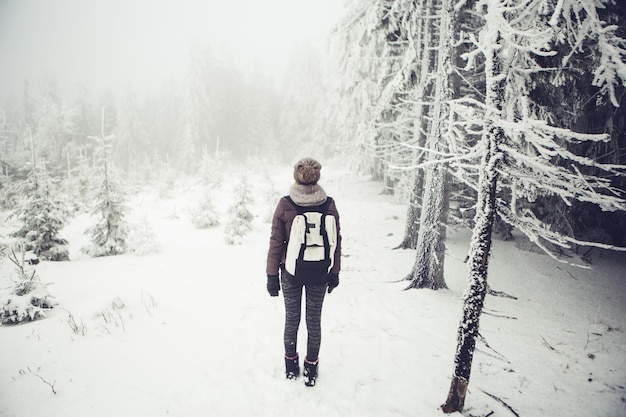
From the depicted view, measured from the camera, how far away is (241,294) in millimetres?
6867

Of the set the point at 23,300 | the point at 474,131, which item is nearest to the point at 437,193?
the point at 474,131

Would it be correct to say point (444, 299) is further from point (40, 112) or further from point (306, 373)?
point (40, 112)

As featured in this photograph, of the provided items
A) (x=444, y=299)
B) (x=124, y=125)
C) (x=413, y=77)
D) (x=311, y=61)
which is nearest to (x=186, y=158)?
(x=124, y=125)

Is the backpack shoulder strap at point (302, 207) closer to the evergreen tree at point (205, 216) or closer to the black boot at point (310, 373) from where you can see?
the black boot at point (310, 373)

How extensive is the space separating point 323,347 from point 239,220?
27.1 ft

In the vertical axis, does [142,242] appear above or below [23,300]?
below

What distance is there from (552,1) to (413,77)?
3.82 metres

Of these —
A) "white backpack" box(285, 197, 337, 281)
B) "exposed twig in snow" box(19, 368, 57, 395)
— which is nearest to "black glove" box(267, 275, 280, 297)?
"white backpack" box(285, 197, 337, 281)

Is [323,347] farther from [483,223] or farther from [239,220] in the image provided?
[239,220]

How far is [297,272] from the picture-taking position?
3.59 metres

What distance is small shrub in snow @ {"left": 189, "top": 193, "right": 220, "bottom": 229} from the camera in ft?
48.7

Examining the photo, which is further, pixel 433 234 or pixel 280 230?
pixel 433 234

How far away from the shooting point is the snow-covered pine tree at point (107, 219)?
421 inches

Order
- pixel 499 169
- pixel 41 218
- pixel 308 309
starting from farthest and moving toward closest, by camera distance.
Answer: pixel 41 218 → pixel 308 309 → pixel 499 169
